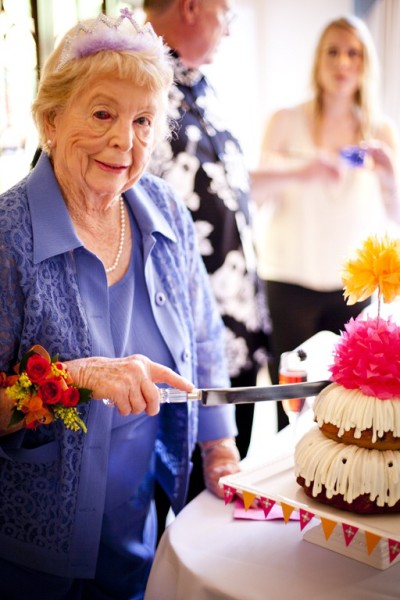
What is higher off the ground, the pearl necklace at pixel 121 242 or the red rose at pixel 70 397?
the pearl necklace at pixel 121 242

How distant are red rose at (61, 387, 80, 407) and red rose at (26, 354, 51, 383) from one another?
4 centimetres

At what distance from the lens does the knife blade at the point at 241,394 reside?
1.21 m

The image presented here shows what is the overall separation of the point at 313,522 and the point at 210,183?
1.08 metres

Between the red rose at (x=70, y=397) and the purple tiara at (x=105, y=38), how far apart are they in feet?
1.81

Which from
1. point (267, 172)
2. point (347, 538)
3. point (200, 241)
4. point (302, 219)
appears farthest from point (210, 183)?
point (347, 538)

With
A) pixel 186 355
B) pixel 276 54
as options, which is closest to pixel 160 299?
pixel 186 355

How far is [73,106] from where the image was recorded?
1.30 metres

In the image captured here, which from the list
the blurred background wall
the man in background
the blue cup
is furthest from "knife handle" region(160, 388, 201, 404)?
the blurred background wall

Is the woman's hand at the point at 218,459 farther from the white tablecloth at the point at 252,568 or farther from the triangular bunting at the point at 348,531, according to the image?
the triangular bunting at the point at 348,531

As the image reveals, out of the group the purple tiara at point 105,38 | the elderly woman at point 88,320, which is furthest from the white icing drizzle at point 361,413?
the purple tiara at point 105,38

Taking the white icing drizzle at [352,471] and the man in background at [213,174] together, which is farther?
the man in background at [213,174]

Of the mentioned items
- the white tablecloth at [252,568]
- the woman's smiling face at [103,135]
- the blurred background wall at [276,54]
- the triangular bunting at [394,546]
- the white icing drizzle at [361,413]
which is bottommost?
the white tablecloth at [252,568]

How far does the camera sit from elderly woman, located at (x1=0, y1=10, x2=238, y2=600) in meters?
1.25

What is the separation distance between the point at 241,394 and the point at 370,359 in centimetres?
21
